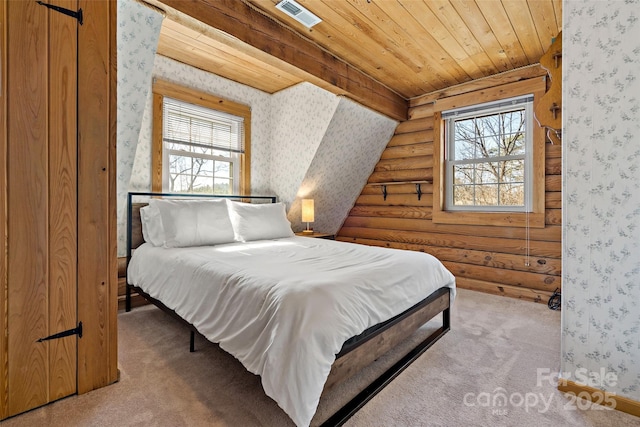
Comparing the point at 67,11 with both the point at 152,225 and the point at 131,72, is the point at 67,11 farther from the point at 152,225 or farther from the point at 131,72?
the point at 152,225

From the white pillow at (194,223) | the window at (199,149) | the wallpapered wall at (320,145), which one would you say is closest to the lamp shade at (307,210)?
the wallpapered wall at (320,145)

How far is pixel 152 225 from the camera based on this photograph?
111 inches

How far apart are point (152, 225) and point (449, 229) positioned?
3276 mm

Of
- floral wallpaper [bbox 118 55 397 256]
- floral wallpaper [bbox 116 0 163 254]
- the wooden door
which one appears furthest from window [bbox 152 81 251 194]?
the wooden door

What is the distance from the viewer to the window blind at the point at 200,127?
330cm

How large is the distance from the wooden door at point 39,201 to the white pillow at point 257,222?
1.59 meters

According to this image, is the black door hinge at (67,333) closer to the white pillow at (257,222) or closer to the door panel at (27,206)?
the door panel at (27,206)

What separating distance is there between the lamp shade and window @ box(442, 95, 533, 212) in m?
1.71

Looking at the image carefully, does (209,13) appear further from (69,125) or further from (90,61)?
(69,125)

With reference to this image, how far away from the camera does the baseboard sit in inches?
60.7

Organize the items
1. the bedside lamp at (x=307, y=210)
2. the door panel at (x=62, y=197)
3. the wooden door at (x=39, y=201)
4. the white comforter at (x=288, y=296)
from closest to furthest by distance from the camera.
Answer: the white comforter at (x=288, y=296)
the wooden door at (x=39, y=201)
the door panel at (x=62, y=197)
the bedside lamp at (x=307, y=210)

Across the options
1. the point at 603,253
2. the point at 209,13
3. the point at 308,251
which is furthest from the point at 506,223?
the point at 209,13

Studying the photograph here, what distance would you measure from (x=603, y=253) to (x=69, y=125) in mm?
2812

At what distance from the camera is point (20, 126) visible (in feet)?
4.75
